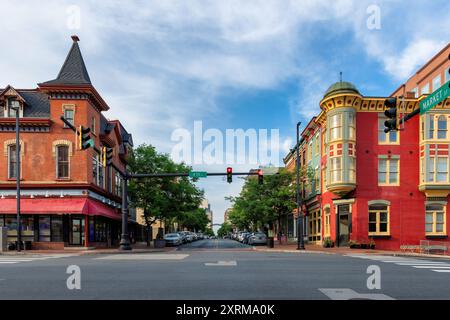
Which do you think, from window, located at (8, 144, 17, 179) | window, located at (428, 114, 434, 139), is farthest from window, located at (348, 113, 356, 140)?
window, located at (8, 144, 17, 179)

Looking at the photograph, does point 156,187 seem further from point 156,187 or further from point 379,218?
point 379,218

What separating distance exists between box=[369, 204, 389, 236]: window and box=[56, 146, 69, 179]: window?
23.8m

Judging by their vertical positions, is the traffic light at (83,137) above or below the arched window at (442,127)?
below

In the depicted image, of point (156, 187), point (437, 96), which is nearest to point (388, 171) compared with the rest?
point (156, 187)

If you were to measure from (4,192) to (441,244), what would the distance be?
109 feet

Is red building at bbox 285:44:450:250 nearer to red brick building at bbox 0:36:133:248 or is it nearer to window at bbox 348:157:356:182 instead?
window at bbox 348:157:356:182

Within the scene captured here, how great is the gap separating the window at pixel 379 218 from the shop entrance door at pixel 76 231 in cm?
2228

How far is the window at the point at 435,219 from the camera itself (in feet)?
103

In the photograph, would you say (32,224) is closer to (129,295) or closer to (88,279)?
(88,279)

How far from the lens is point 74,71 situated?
102 ft

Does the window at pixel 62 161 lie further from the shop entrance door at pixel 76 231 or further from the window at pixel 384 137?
the window at pixel 384 137

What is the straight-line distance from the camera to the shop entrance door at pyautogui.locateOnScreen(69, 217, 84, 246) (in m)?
29.8

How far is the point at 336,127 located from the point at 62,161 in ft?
70.1

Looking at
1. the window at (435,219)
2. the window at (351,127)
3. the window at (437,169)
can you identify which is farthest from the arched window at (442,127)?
the window at (351,127)
